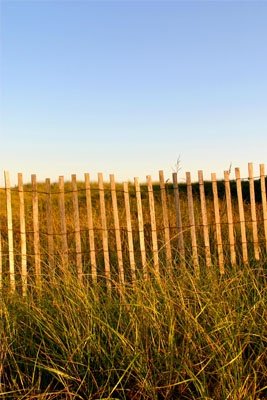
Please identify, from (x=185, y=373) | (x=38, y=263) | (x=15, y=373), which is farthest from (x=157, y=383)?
(x=38, y=263)

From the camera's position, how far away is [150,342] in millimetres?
2863

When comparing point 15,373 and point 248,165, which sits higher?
point 248,165

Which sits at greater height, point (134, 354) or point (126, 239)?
point (126, 239)

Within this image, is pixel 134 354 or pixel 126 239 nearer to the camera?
pixel 134 354

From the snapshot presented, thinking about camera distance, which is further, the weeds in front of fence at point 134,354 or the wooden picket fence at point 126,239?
the wooden picket fence at point 126,239

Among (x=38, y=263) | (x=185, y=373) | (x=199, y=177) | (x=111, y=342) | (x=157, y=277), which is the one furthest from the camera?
(x=199, y=177)

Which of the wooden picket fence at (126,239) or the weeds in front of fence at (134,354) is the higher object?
the wooden picket fence at (126,239)

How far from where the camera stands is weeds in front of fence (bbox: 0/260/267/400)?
269cm

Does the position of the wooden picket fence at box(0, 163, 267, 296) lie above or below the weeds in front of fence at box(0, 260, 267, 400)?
above

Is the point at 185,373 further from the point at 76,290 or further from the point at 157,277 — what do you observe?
the point at 76,290

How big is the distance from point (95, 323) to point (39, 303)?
0.59 m

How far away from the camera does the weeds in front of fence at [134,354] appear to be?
2686 mm

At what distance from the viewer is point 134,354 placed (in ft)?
9.00

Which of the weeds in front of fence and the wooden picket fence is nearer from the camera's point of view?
the weeds in front of fence
